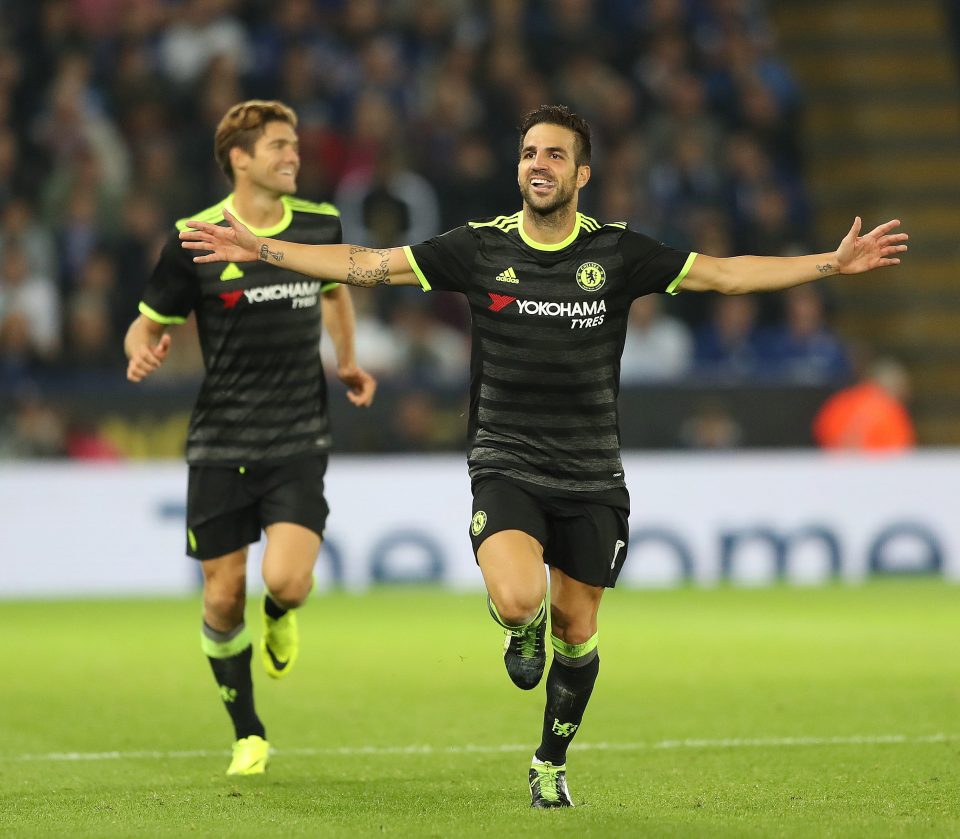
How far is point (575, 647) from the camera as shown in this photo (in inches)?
248

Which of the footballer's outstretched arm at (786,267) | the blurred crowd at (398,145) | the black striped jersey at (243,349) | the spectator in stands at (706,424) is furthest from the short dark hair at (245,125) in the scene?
the spectator in stands at (706,424)

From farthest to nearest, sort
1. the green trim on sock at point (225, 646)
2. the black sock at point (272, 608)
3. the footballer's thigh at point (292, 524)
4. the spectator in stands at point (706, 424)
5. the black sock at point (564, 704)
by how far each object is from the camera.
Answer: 1. the spectator in stands at point (706, 424)
2. the black sock at point (272, 608)
3. the green trim on sock at point (225, 646)
4. the footballer's thigh at point (292, 524)
5. the black sock at point (564, 704)

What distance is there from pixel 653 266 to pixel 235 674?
2376mm

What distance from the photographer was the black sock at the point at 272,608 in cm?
741

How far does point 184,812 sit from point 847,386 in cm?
1076

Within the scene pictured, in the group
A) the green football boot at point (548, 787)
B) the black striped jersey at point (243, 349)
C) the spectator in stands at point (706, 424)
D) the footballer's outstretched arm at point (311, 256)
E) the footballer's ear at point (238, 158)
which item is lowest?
the green football boot at point (548, 787)

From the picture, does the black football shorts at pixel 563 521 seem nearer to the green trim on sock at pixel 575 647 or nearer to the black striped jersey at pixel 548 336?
the black striped jersey at pixel 548 336

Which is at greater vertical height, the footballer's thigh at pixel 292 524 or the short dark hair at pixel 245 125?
the short dark hair at pixel 245 125

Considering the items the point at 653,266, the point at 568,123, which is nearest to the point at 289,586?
the point at 653,266

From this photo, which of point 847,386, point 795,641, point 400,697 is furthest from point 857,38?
point 400,697

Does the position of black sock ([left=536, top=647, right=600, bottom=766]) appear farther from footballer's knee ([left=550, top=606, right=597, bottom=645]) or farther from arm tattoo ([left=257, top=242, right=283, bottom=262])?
arm tattoo ([left=257, top=242, right=283, bottom=262])

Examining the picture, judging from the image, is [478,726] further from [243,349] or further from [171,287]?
[171,287]

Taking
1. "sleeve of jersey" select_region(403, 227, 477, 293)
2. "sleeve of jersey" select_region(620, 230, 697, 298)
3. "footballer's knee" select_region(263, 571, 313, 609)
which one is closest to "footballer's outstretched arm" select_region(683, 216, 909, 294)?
"sleeve of jersey" select_region(620, 230, 697, 298)

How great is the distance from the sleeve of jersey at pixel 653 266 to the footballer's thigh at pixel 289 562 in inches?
69.2
